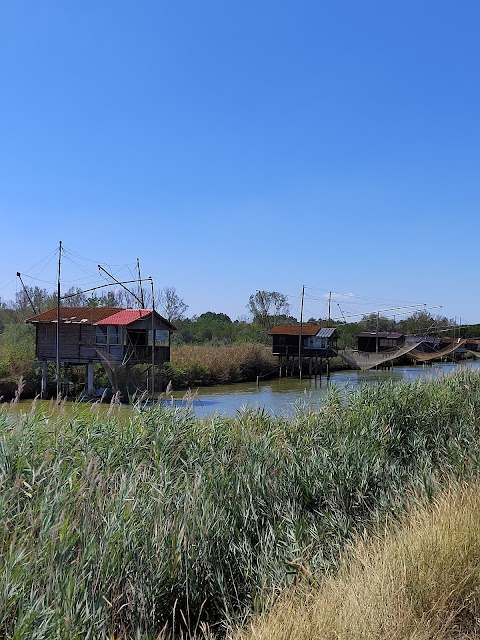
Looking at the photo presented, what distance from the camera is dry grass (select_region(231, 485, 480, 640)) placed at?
10.8 ft

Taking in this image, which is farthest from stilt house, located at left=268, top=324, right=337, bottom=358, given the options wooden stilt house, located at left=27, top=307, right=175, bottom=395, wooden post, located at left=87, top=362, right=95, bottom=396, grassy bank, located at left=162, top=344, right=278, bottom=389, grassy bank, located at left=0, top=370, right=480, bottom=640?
grassy bank, located at left=0, top=370, right=480, bottom=640

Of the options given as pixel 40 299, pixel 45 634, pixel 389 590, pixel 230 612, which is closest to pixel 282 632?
pixel 389 590

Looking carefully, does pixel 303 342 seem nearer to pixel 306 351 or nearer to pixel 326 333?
pixel 306 351

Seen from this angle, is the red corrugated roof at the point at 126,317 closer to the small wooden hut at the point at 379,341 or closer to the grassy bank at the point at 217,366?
the grassy bank at the point at 217,366

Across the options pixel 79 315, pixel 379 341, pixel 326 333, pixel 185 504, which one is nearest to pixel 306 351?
pixel 326 333

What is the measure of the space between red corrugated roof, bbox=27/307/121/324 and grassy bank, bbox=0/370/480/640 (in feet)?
78.5

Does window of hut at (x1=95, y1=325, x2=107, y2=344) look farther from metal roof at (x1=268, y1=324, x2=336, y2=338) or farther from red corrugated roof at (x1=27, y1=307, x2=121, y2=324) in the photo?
metal roof at (x1=268, y1=324, x2=336, y2=338)

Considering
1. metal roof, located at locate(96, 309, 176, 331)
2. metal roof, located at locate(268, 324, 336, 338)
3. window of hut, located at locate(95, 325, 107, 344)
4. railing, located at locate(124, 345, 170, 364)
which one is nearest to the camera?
railing, located at locate(124, 345, 170, 364)

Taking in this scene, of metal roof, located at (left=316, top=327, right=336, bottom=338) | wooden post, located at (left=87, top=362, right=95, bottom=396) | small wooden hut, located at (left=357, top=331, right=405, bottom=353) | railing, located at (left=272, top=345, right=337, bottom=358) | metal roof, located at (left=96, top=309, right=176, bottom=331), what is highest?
metal roof, located at (left=96, top=309, right=176, bottom=331)

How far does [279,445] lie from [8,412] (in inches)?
135

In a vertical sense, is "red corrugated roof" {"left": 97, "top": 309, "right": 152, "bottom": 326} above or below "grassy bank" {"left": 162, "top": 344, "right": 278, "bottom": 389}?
above

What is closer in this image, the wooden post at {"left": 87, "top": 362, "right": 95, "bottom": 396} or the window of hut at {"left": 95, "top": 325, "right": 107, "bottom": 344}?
the window of hut at {"left": 95, "top": 325, "right": 107, "bottom": 344}

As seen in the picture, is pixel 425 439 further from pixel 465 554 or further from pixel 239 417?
pixel 465 554

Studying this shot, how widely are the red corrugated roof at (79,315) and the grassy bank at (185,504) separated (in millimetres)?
23912
